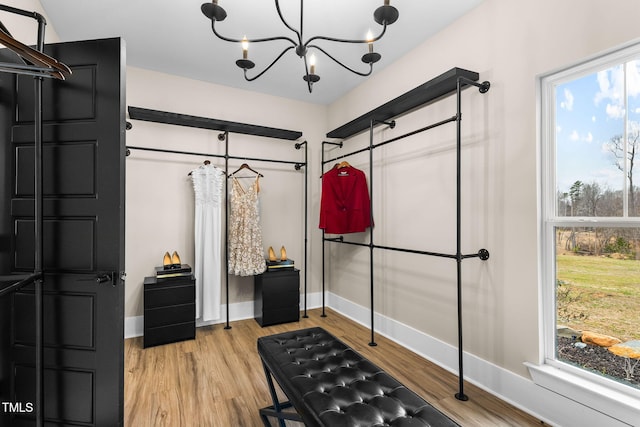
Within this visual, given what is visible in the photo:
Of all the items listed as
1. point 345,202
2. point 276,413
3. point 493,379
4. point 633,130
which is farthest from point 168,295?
point 633,130

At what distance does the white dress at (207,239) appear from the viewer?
3.26 meters

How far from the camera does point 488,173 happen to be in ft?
7.03

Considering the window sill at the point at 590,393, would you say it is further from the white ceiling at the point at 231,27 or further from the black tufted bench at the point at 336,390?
the white ceiling at the point at 231,27

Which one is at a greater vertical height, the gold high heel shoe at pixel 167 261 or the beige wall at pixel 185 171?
the beige wall at pixel 185 171

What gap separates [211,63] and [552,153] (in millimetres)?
3043

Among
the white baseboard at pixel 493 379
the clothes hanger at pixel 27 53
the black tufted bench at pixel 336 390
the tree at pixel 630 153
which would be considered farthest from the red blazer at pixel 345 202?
the clothes hanger at pixel 27 53

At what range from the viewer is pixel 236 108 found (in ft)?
12.0

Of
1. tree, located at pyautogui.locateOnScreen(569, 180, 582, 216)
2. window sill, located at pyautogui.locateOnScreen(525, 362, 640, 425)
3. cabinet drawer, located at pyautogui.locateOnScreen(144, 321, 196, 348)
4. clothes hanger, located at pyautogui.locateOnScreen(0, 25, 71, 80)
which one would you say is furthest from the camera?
cabinet drawer, located at pyautogui.locateOnScreen(144, 321, 196, 348)

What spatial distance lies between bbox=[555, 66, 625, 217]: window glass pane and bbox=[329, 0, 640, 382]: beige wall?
0.46 feet

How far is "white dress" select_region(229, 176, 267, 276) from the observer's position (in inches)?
129

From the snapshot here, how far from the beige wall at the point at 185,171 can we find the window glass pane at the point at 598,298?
9.08 ft

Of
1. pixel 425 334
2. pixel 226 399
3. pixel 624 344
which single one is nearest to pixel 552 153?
pixel 624 344

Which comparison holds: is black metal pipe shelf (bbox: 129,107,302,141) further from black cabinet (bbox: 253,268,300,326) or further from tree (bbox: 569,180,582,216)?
tree (bbox: 569,180,582,216)

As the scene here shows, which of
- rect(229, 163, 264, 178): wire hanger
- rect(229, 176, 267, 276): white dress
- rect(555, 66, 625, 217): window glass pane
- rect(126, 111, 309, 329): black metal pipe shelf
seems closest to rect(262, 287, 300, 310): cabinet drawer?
rect(126, 111, 309, 329): black metal pipe shelf
